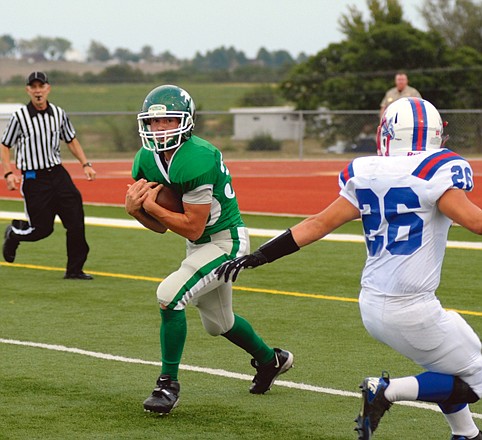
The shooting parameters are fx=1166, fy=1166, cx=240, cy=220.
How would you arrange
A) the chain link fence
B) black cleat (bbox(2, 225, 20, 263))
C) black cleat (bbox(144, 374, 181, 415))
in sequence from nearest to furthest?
black cleat (bbox(144, 374, 181, 415)) → black cleat (bbox(2, 225, 20, 263)) → the chain link fence

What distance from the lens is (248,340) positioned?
615cm

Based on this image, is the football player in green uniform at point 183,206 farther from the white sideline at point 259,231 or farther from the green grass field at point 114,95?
the green grass field at point 114,95

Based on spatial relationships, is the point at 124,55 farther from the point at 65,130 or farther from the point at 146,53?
the point at 65,130

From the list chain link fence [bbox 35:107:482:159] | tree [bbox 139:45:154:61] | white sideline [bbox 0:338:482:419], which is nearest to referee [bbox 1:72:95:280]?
white sideline [bbox 0:338:482:419]

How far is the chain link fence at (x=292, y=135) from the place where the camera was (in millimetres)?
28141

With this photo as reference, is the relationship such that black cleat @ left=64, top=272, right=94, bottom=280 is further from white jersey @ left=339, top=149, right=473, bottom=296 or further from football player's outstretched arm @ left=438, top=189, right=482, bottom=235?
football player's outstretched arm @ left=438, top=189, right=482, bottom=235

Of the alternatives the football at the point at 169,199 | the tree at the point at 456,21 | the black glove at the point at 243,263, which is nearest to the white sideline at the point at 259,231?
the football at the point at 169,199

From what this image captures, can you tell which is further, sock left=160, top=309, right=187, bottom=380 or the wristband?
sock left=160, top=309, right=187, bottom=380

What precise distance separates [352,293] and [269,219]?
5797mm

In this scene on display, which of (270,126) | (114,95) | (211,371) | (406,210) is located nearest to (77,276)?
(211,371)

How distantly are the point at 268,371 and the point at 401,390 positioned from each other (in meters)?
1.64

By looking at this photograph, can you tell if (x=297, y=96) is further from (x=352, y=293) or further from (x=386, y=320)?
(x=386, y=320)

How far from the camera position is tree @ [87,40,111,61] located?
144750mm

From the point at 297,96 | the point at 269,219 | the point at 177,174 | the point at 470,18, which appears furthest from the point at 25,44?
the point at 177,174
